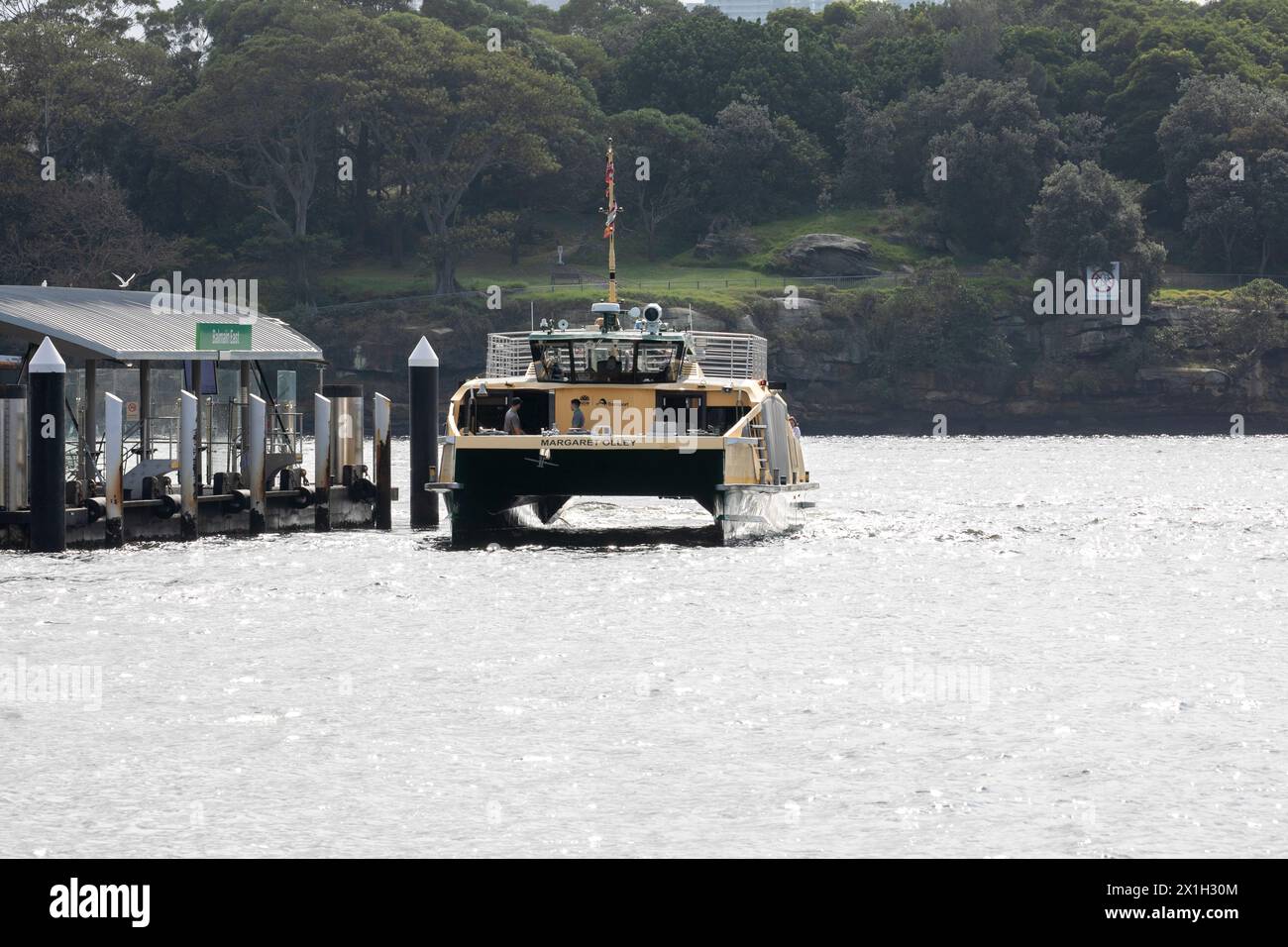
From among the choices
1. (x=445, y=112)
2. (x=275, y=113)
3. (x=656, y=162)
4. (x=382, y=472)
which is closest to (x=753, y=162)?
(x=656, y=162)

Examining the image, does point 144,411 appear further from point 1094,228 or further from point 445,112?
point 1094,228

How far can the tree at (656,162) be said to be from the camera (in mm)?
138750

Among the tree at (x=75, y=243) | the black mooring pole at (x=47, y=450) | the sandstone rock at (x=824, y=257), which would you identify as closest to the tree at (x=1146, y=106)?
the sandstone rock at (x=824, y=257)

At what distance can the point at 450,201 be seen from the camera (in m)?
130

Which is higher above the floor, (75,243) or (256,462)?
(75,243)

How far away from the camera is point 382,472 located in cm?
4522

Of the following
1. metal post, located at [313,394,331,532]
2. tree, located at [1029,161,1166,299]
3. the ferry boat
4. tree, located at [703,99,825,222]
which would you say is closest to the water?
the ferry boat

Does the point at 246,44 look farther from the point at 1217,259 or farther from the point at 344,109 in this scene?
the point at 1217,259

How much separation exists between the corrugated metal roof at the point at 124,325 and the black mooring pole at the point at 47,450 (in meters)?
2.32

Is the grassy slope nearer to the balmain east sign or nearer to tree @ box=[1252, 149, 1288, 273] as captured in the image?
tree @ box=[1252, 149, 1288, 273]

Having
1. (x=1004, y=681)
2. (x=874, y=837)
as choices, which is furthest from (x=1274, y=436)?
(x=874, y=837)

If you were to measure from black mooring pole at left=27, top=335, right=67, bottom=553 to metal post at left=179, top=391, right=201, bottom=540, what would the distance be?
3.57 meters

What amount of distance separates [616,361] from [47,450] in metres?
13.0

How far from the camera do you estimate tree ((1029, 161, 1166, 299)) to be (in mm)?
129125
